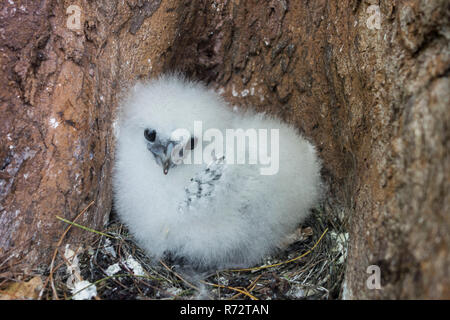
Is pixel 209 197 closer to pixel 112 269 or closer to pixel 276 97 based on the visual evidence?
pixel 112 269

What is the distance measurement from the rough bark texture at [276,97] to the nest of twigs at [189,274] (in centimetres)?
15

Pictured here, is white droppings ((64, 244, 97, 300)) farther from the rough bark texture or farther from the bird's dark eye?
the bird's dark eye

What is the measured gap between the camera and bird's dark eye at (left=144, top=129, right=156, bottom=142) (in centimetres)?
214

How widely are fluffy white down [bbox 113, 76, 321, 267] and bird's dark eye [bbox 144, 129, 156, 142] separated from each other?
0.12 ft

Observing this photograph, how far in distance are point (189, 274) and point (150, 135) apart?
33.5 inches

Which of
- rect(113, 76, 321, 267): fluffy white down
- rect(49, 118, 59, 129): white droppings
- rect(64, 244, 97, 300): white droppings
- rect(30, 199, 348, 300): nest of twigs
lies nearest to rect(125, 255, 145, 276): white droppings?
rect(30, 199, 348, 300): nest of twigs

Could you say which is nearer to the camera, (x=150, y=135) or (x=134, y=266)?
(x=134, y=266)

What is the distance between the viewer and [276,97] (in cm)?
257

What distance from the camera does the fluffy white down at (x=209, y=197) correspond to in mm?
1965

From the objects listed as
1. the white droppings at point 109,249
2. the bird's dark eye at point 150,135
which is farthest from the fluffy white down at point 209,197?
the white droppings at point 109,249

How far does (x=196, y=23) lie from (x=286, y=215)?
153cm

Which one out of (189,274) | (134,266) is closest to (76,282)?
(134,266)
